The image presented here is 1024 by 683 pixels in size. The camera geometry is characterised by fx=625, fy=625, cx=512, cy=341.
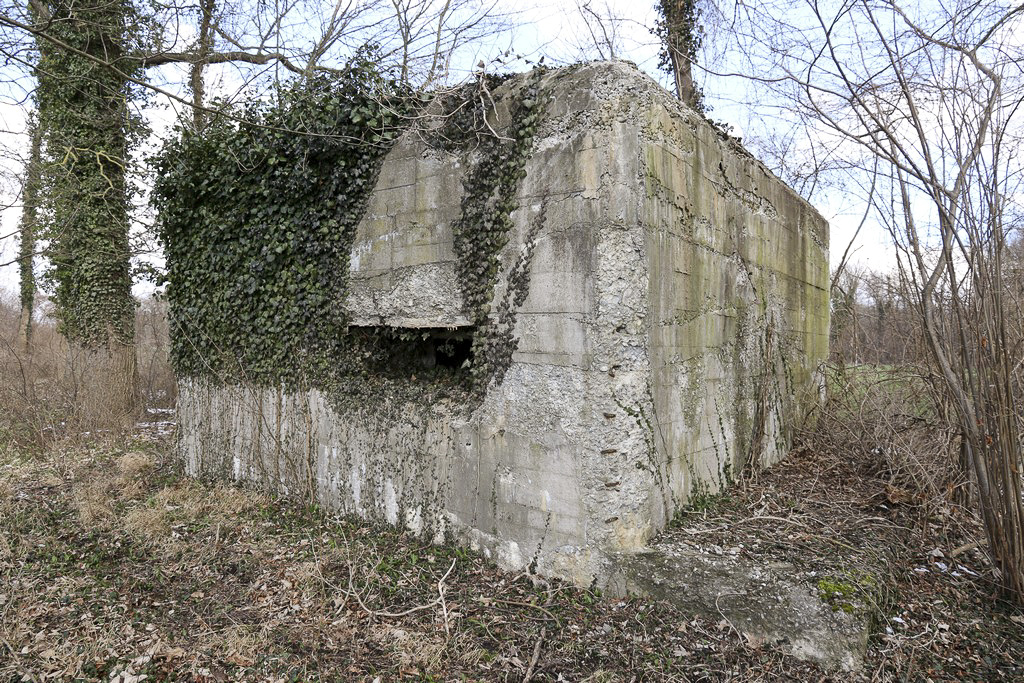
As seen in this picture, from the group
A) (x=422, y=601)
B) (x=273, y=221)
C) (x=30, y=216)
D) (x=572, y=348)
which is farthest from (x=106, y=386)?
(x=572, y=348)

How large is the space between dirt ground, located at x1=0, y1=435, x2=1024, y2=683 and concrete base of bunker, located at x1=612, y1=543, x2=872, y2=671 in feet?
0.29

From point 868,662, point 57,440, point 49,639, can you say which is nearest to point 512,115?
point 868,662

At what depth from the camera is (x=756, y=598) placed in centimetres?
362

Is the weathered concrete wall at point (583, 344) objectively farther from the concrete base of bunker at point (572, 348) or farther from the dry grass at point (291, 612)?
the dry grass at point (291, 612)

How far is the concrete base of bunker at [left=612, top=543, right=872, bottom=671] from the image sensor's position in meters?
3.40

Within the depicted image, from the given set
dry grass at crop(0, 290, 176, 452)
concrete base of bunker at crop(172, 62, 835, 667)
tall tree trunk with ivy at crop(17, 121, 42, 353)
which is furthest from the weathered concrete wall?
dry grass at crop(0, 290, 176, 452)

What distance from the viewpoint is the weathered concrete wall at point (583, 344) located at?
4.15 m

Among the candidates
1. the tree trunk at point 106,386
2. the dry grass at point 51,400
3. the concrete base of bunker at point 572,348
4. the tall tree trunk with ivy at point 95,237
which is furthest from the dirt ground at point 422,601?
the tall tree trunk with ivy at point 95,237

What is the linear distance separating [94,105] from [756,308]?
10139 millimetres

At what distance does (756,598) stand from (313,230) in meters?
4.75

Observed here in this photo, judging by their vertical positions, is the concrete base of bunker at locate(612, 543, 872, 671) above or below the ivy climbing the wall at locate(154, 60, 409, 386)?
below

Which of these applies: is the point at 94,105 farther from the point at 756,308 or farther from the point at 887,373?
the point at 887,373

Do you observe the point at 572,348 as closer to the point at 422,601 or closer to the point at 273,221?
the point at 422,601

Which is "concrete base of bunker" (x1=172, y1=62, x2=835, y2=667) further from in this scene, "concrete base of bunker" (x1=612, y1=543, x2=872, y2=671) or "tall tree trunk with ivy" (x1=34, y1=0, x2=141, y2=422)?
"tall tree trunk with ivy" (x1=34, y1=0, x2=141, y2=422)
